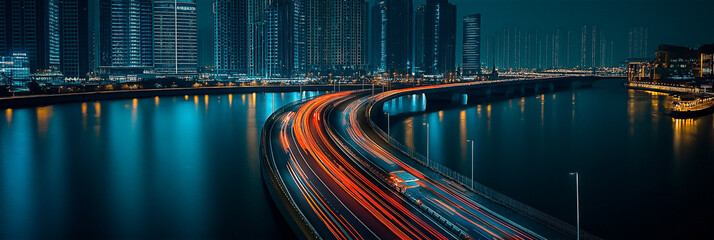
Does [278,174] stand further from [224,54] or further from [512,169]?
[224,54]

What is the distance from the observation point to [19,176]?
21922 mm

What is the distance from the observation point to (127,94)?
66812mm

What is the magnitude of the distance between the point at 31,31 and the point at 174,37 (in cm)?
2634

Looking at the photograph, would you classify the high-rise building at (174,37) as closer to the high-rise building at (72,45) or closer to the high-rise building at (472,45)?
the high-rise building at (72,45)

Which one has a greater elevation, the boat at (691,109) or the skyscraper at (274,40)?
the skyscraper at (274,40)

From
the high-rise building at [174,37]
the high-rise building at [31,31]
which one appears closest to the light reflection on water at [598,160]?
the high-rise building at [31,31]

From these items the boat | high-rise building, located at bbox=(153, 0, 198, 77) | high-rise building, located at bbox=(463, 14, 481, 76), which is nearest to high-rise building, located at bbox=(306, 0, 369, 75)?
high-rise building, located at bbox=(153, 0, 198, 77)

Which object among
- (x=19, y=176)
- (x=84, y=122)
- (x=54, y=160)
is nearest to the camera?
(x=19, y=176)

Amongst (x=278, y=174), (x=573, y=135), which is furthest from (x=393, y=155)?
(x=573, y=135)

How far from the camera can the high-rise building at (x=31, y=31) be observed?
8869 cm

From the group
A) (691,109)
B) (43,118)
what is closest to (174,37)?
(43,118)

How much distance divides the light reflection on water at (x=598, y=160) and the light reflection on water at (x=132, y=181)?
9.01 metres

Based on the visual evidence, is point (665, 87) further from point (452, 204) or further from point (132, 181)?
point (132, 181)

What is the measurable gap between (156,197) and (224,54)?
10377cm
